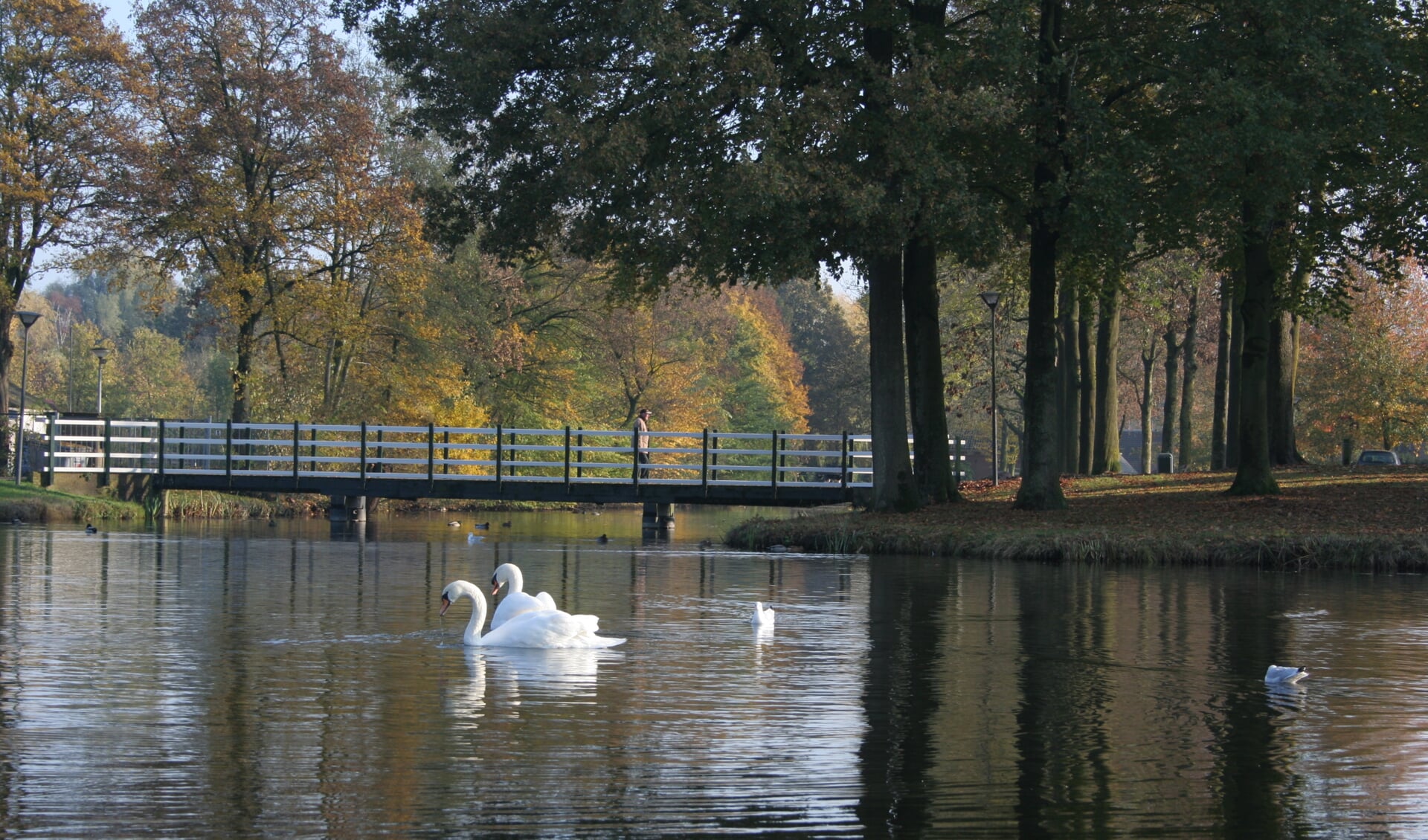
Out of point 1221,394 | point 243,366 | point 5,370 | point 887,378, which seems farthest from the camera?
point 243,366

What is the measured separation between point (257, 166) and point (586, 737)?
3432cm

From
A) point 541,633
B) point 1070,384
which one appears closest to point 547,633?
point 541,633

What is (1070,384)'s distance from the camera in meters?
39.3

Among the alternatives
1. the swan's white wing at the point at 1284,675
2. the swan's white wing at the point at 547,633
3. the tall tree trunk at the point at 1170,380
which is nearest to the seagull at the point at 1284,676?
the swan's white wing at the point at 1284,675

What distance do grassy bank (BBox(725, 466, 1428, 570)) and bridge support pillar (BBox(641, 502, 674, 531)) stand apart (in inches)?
272

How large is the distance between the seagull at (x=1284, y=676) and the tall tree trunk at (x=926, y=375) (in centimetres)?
1687

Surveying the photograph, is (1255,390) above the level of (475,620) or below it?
above

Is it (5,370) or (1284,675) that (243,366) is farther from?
(1284,675)

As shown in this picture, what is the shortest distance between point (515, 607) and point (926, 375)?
16302 millimetres

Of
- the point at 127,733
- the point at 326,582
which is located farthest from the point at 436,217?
the point at 127,733

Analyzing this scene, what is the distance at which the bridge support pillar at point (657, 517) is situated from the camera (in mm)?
34766

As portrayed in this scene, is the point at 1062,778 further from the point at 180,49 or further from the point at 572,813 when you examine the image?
the point at 180,49

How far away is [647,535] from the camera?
105 feet

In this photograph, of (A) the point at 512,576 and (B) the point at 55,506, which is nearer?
(A) the point at 512,576
